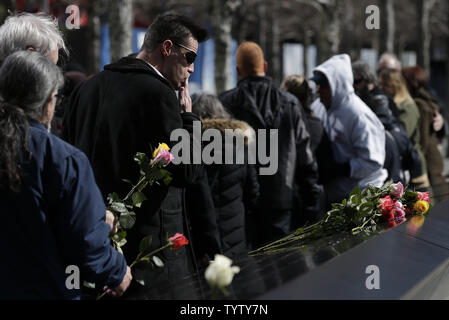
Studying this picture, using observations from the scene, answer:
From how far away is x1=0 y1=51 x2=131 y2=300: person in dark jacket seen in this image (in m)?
2.06

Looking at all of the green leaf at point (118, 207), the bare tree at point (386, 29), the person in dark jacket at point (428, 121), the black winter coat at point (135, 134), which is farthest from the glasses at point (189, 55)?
the bare tree at point (386, 29)

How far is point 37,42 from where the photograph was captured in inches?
110

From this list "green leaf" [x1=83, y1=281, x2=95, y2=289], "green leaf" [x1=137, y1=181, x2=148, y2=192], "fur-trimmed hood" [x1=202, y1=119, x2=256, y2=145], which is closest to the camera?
"green leaf" [x1=83, y1=281, x2=95, y2=289]

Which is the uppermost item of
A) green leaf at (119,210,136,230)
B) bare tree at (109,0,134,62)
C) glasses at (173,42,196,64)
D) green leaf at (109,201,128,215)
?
bare tree at (109,0,134,62)

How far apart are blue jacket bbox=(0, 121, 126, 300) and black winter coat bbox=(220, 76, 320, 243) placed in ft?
10.0

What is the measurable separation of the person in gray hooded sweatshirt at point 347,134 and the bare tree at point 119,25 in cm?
557

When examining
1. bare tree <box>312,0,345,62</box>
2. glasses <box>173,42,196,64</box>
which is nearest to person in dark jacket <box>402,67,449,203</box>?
glasses <box>173,42,196,64</box>

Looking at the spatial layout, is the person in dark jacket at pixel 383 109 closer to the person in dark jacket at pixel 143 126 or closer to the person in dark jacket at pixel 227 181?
the person in dark jacket at pixel 227 181

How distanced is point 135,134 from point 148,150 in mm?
100

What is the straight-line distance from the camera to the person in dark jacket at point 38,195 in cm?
206

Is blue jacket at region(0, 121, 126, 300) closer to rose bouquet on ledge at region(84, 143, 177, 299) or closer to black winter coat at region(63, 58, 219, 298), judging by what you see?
rose bouquet on ledge at region(84, 143, 177, 299)

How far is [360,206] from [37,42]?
177cm

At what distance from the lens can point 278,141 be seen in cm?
516

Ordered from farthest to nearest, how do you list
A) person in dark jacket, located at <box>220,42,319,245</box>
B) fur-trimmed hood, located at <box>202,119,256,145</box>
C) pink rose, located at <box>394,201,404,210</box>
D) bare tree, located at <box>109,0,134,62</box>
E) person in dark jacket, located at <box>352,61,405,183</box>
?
bare tree, located at <box>109,0,134,62</box>
person in dark jacket, located at <box>352,61,405,183</box>
person in dark jacket, located at <box>220,42,319,245</box>
fur-trimmed hood, located at <box>202,119,256,145</box>
pink rose, located at <box>394,201,404,210</box>
